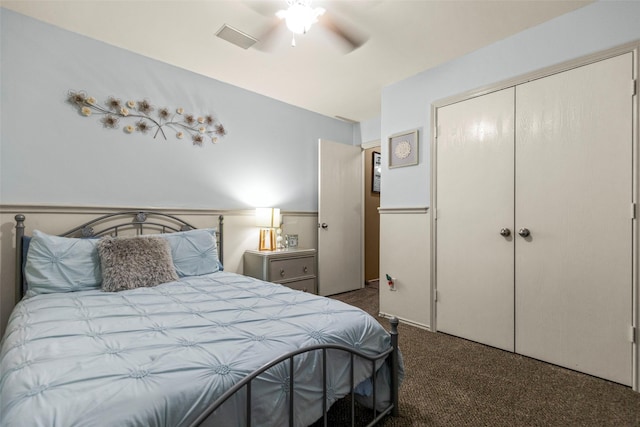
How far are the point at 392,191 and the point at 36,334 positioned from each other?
2891mm

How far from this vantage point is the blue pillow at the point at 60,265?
194 cm

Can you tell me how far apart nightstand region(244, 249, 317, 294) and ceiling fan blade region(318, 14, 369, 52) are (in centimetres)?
200

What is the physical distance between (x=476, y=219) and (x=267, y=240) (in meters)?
2.14

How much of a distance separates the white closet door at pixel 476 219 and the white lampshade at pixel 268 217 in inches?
65.7

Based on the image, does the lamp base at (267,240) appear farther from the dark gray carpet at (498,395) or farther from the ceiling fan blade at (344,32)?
the ceiling fan blade at (344,32)

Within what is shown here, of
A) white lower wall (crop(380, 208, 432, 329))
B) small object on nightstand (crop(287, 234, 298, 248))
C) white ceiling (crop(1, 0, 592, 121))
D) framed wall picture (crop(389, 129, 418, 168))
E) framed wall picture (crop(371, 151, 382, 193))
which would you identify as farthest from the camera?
framed wall picture (crop(371, 151, 382, 193))

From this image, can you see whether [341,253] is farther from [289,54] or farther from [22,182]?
[22,182]

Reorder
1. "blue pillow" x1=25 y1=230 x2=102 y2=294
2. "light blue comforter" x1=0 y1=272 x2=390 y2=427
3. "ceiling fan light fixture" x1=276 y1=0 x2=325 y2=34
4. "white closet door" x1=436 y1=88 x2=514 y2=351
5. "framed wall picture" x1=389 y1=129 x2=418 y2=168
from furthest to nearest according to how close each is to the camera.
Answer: "framed wall picture" x1=389 y1=129 x2=418 y2=168 < "white closet door" x1=436 y1=88 x2=514 y2=351 < "blue pillow" x1=25 y1=230 x2=102 y2=294 < "ceiling fan light fixture" x1=276 y1=0 x2=325 y2=34 < "light blue comforter" x1=0 y1=272 x2=390 y2=427

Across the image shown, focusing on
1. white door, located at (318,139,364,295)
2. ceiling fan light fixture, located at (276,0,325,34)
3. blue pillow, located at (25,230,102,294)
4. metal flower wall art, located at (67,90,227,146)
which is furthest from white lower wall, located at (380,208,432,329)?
blue pillow, located at (25,230,102,294)

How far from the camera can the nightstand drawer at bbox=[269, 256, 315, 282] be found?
3.15 metres

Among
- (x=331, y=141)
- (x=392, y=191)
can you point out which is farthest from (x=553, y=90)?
(x=331, y=141)

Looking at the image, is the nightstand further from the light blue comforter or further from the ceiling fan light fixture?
the ceiling fan light fixture

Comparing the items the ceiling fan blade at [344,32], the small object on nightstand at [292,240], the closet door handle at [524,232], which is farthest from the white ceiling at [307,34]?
the small object on nightstand at [292,240]

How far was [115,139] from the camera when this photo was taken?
2625mm
